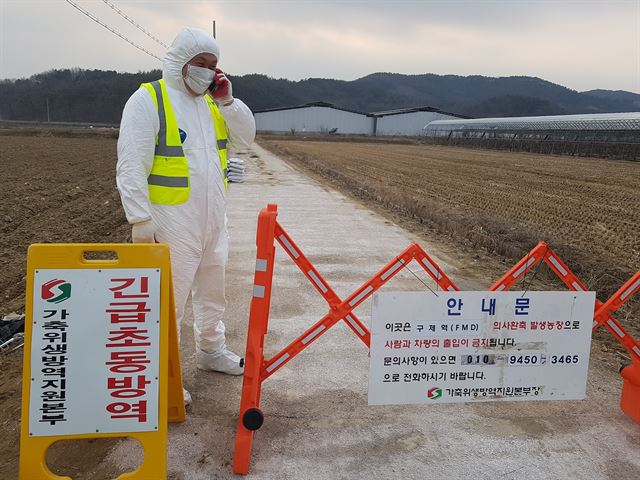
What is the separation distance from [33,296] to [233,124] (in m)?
1.76

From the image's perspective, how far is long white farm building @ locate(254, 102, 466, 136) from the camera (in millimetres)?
89562

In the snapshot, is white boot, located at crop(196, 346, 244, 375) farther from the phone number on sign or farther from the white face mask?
the white face mask

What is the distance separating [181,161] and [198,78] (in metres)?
0.54

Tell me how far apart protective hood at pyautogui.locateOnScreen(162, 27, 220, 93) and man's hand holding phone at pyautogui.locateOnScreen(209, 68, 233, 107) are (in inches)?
6.6

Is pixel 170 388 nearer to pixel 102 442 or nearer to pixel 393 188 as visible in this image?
pixel 102 442

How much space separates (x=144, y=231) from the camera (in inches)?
123

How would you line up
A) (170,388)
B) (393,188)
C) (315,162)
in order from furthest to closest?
(315,162), (393,188), (170,388)

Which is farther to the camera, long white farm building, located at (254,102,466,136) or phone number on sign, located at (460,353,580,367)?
long white farm building, located at (254,102,466,136)

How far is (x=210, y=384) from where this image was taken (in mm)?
3771

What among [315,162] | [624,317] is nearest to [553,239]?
[624,317]

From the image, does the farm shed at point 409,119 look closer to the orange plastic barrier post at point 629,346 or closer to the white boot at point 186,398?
the orange plastic barrier post at point 629,346

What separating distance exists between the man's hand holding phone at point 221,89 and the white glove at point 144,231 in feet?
3.22

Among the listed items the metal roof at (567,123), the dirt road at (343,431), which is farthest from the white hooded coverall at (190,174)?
the metal roof at (567,123)

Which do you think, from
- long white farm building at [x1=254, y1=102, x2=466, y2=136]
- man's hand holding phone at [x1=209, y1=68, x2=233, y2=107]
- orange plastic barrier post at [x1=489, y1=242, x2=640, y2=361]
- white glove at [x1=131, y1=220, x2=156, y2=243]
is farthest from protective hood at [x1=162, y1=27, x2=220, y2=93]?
long white farm building at [x1=254, y1=102, x2=466, y2=136]
